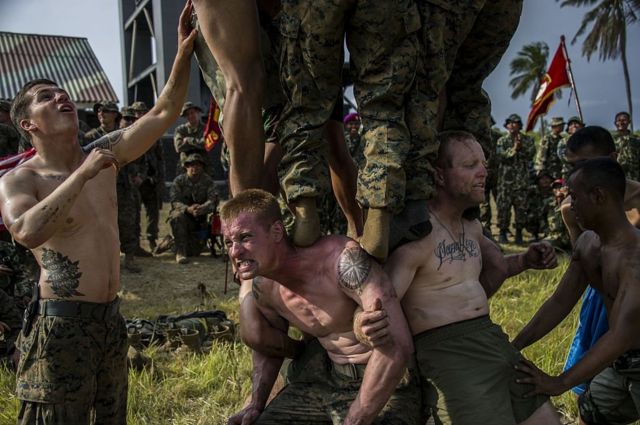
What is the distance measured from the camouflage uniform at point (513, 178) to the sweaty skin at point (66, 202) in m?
9.29

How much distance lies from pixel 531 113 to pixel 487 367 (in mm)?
10155

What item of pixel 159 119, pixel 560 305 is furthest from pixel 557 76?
pixel 159 119

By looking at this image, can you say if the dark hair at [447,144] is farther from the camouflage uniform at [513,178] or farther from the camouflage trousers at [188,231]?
the camouflage uniform at [513,178]

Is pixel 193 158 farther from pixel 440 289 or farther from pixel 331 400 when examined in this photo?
pixel 440 289

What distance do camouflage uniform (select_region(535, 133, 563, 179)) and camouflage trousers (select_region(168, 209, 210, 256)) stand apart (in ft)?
20.9

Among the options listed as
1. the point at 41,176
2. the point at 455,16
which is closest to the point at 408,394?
the point at 455,16

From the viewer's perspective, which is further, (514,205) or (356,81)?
(514,205)

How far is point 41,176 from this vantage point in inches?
117

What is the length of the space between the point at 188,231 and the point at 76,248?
283 inches

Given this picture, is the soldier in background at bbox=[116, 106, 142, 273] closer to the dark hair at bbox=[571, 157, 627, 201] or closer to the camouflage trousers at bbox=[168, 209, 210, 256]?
the camouflage trousers at bbox=[168, 209, 210, 256]

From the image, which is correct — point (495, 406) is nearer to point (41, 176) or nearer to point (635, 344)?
point (635, 344)

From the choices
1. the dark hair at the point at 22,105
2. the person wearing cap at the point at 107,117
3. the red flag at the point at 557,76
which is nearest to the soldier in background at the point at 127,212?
the person wearing cap at the point at 107,117

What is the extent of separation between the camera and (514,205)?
11.6 metres

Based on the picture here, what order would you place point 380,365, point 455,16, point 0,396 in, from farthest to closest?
1. point 0,396
2. point 455,16
3. point 380,365
